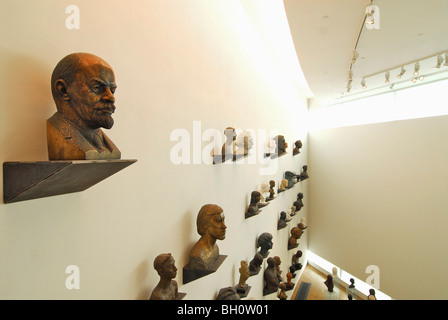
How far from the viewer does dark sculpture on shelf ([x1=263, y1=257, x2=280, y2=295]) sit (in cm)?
392

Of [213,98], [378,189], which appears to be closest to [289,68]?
[378,189]

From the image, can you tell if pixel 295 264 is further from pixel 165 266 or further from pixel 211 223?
pixel 165 266

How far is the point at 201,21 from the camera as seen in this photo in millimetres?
2176

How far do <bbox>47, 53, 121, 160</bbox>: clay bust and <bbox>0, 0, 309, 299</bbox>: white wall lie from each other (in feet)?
0.40

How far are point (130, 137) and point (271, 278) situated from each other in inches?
141

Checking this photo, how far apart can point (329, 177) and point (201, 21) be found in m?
6.24

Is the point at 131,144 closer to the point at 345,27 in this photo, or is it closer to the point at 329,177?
the point at 345,27

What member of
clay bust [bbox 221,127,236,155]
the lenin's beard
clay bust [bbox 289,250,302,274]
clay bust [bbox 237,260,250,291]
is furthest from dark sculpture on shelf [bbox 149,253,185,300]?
clay bust [bbox 289,250,302,274]

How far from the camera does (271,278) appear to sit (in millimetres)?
3918

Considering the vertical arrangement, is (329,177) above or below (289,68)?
below

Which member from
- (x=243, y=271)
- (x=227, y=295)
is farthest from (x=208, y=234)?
(x=243, y=271)

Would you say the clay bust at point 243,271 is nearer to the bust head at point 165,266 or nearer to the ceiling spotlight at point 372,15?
the bust head at point 165,266
